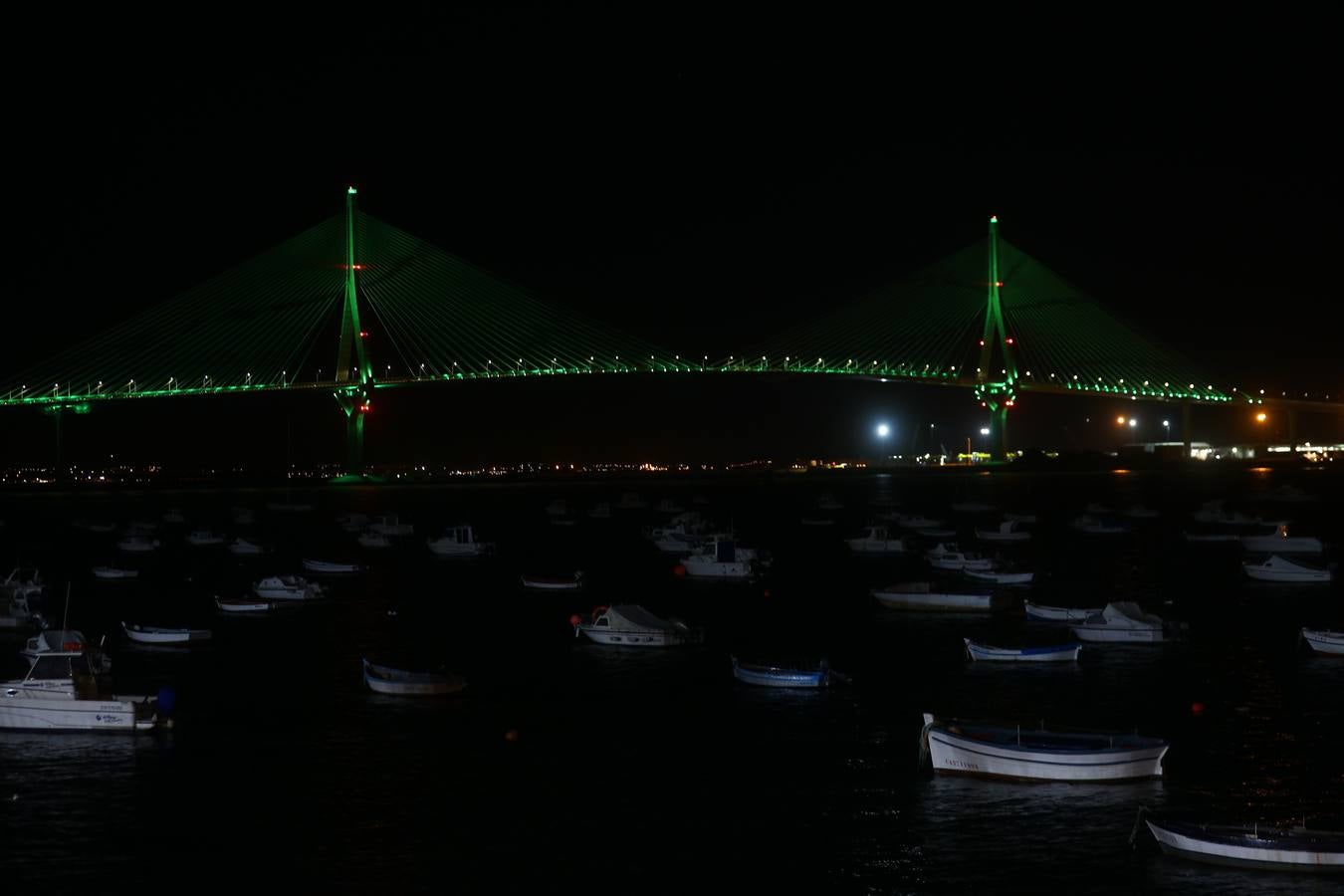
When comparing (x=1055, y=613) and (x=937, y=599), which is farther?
(x=937, y=599)

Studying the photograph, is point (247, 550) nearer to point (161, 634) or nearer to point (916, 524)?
point (161, 634)

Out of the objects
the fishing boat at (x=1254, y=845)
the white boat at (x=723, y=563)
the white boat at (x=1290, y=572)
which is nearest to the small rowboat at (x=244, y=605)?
the white boat at (x=723, y=563)

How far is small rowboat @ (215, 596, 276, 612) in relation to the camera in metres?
39.2

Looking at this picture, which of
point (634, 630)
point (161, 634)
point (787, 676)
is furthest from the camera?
point (161, 634)

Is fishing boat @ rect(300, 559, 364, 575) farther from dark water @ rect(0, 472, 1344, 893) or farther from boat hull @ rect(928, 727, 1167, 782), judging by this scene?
boat hull @ rect(928, 727, 1167, 782)

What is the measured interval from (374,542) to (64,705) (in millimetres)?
36481

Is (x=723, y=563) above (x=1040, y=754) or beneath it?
Result: above

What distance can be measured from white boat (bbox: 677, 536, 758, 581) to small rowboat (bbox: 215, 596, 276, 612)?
41.9ft

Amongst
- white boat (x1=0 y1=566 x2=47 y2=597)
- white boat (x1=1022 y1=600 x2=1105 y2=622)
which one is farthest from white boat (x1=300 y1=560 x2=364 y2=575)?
white boat (x1=1022 y1=600 x2=1105 y2=622)

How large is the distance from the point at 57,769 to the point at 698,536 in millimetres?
35777

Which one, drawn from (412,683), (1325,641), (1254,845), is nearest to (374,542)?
(412,683)

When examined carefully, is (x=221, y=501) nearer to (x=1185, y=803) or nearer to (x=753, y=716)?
(x=753, y=716)

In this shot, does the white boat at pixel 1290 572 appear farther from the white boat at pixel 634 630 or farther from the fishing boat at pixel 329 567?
the fishing boat at pixel 329 567

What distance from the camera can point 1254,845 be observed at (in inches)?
690
